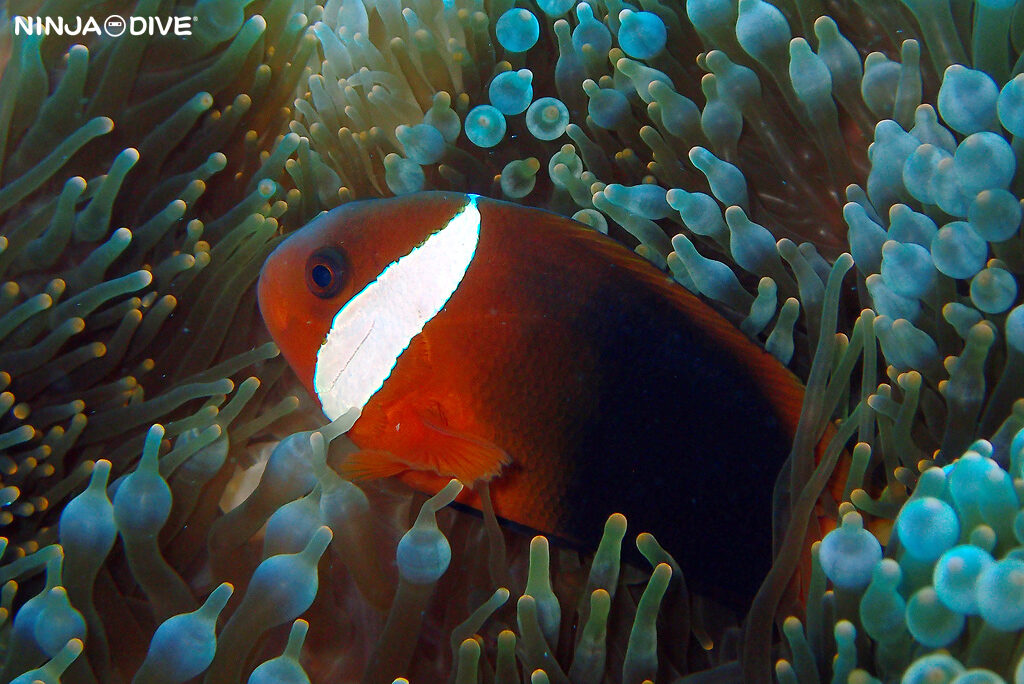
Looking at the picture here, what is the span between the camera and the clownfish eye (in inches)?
45.4

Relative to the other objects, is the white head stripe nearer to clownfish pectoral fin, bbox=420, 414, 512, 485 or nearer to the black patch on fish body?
clownfish pectoral fin, bbox=420, 414, 512, 485

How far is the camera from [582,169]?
4.49 feet

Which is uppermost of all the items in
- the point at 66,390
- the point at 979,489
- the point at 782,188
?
the point at 979,489

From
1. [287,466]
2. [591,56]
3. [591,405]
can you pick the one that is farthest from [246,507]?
[591,56]

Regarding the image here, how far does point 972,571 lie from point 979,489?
95 mm

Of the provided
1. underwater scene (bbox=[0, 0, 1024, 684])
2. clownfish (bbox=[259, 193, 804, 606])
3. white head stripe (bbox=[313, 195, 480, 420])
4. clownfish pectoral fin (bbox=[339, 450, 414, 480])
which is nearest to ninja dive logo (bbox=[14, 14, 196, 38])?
underwater scene (bbox=[0, 0, 1024, 684])

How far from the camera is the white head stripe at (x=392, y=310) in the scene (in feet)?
3.71

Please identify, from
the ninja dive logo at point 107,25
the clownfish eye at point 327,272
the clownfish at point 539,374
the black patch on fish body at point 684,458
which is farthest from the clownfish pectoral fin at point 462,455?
the ninja dive logo at point 107,25

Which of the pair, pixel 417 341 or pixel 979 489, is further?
pixel 417 341

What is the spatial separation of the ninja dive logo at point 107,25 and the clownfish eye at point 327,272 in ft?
1.91

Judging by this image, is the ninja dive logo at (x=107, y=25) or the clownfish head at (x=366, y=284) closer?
the clownfish head at (x=366, y=284)

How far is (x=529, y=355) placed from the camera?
1.09 metres

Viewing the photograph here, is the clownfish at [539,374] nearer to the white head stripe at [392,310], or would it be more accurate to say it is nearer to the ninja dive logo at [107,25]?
the white head stripe at [392,310]

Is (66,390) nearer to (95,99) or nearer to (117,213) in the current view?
(117,213)
